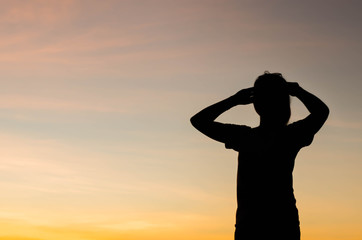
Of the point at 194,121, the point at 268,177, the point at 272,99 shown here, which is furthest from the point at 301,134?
the point at 194,121

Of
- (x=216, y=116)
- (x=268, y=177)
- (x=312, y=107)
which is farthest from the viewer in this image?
(x=216, y=116)

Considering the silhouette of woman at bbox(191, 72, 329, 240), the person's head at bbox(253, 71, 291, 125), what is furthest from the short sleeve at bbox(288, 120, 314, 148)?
the person's head at bbox(253, 71, 291, 125)

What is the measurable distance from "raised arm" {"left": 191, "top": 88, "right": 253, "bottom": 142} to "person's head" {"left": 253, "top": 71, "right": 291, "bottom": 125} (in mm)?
125

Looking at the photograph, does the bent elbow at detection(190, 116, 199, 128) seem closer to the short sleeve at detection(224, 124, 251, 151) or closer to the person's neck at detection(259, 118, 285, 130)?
the short sleeve at detection(224, 124, 251, 151)

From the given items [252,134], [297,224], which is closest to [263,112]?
[252,134]

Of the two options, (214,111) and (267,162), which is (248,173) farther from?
(214,111)

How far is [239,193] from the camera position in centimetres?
381

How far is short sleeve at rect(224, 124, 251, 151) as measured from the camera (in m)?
4.00

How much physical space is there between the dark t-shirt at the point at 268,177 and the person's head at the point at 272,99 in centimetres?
14

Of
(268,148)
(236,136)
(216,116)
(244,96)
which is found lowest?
(268,148)

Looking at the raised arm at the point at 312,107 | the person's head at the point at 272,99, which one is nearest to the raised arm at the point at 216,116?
the person's head at the point at 272,99

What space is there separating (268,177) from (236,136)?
0.49 metres

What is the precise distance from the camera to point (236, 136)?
4051 millimetres

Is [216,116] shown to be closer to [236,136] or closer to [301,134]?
[236,136]
